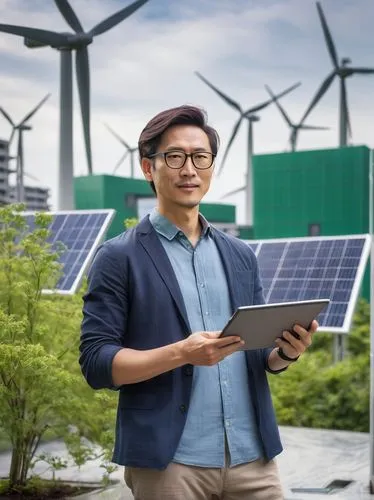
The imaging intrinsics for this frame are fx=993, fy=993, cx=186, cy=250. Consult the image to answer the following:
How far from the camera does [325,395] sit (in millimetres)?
9727

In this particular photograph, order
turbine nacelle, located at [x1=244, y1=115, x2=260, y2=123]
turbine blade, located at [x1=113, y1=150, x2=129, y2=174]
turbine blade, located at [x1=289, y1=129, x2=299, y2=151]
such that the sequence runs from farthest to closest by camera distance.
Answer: turbine blade, located at [x1=289, y1=129, x2=299, y2=151] → turbine nacelle, located at [x1=244, y1=115, x2=260, y2=123] → turbine blade, located at [x1=113, y1=150, x2=129, y2=174]

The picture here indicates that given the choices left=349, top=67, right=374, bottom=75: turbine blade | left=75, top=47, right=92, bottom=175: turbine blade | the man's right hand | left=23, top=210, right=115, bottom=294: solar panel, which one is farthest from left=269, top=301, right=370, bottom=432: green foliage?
left=349, top=67, right=374, bottom=75: turbine blade

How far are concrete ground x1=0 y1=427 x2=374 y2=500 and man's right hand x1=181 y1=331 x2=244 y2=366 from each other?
13.9ft

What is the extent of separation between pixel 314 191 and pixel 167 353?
54.5ft

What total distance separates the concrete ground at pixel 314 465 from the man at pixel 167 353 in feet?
13.1

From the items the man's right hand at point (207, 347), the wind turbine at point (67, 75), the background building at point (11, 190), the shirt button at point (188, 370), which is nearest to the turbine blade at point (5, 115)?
the background building at point (11, 190)

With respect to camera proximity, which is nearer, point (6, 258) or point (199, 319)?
point (199, 319)

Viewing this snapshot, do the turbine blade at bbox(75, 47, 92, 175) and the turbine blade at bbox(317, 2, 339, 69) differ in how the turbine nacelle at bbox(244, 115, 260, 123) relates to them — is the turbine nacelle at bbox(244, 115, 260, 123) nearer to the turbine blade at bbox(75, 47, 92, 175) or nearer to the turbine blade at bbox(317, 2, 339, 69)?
the turbine blade at bbox(317, 2, 339, 69)

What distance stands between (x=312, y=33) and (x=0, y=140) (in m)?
21.4

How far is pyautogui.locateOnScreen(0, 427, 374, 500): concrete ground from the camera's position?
6516mm

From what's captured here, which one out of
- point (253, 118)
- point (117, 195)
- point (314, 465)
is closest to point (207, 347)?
point (314, 465)

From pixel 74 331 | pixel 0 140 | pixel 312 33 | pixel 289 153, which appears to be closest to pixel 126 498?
pixel 74 331

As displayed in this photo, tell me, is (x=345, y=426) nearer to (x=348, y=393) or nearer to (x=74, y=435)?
(x=348, y=393)

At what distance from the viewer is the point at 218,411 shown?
2074 mm
